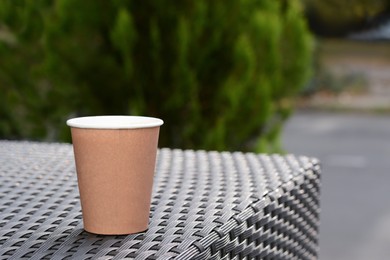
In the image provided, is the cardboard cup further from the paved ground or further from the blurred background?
the paved ground

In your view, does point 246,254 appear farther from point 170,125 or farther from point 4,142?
point 170,125

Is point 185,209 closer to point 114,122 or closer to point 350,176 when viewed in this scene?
point 114,122

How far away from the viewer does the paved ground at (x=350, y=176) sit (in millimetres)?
3215

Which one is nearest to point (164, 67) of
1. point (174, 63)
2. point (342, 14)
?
point (174, 63)

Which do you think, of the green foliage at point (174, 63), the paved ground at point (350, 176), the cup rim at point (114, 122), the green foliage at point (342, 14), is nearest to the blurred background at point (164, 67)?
the green foliage at point (174, 63)

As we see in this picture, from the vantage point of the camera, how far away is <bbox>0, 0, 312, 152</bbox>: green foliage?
2.40 m

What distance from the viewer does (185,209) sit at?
93 centimetres

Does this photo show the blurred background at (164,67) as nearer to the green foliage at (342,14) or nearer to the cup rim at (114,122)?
the cup rim at (114,122)

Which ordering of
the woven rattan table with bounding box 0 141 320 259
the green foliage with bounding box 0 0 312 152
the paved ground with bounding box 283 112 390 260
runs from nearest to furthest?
the woven rattan table with bounding box 0 141 320 259
the green foliage with bounding box 0 0 312 152
the paved ground with bounding box 283 112 390 260

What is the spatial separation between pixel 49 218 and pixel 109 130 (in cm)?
17

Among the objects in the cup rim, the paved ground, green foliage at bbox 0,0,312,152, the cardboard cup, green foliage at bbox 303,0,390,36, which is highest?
the cup rim

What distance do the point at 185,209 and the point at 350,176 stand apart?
157 inches

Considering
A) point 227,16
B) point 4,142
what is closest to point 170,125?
point 227,16

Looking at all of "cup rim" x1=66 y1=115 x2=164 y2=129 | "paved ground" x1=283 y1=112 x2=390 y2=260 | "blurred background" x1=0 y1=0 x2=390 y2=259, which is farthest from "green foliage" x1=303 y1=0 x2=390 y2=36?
"cup rim" x1=66 y1=115 x2=164 y2=129
